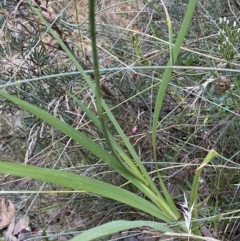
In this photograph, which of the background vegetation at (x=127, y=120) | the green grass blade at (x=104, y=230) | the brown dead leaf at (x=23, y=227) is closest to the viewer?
the green grass blade at (x=104, y=230)

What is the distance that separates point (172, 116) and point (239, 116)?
0.20 m

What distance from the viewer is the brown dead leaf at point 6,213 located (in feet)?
4.24

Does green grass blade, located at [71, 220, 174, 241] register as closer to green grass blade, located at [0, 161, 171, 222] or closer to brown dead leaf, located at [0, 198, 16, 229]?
green grass blade, located at [0, 161, 171, 222]

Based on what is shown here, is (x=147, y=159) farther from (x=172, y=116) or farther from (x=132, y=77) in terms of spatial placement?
(x=132, y=77)

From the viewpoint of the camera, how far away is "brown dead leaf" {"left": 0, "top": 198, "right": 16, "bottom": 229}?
1.29 metres

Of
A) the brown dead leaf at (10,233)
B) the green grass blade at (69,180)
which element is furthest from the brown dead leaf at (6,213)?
the green grass blade at (69,180)

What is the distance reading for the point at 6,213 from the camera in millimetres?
1308

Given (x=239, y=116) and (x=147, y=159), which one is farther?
(x=147, y=159)

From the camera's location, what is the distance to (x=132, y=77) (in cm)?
119

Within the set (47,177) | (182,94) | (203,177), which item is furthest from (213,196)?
(47,177)

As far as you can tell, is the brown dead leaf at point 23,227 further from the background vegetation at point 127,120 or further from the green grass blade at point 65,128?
the green grass blade at point 65,128

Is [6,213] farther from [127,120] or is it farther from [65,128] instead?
[65,128]

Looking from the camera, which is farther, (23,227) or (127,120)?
(23,227)

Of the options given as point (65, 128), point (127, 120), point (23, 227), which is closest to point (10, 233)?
point (23, 227)
